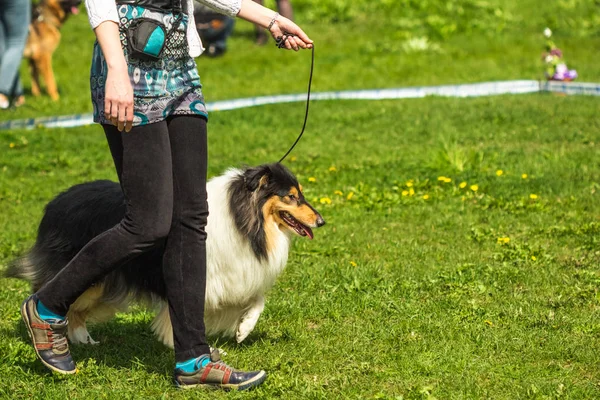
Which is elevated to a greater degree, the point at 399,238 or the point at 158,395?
the point at 158,395

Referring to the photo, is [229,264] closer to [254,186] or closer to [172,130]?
[254,186]

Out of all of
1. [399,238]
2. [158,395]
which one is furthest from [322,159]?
[158,395]

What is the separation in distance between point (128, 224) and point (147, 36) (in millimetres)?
766

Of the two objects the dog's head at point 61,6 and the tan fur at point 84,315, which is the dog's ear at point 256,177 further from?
the dog's head at point 61,6

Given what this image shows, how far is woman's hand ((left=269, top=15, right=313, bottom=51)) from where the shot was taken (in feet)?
13.1

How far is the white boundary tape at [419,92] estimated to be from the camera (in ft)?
36.6

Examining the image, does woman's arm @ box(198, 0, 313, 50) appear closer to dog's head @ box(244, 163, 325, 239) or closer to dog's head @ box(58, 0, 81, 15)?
dog's head @ box(244, 163, 325, 239)

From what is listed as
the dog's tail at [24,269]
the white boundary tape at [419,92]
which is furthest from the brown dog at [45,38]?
the dog's tail at [24,269]

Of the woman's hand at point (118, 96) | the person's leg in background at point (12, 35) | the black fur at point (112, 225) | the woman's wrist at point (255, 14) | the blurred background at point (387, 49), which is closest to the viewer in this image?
the woman's hand at point (118, 96)

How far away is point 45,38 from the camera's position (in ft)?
40.7

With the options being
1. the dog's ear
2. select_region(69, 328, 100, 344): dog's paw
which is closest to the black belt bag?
the dog's ear

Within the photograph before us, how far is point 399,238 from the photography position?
6.56 m

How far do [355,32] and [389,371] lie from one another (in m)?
13.3

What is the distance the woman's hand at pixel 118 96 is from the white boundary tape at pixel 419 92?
25.6 ft
